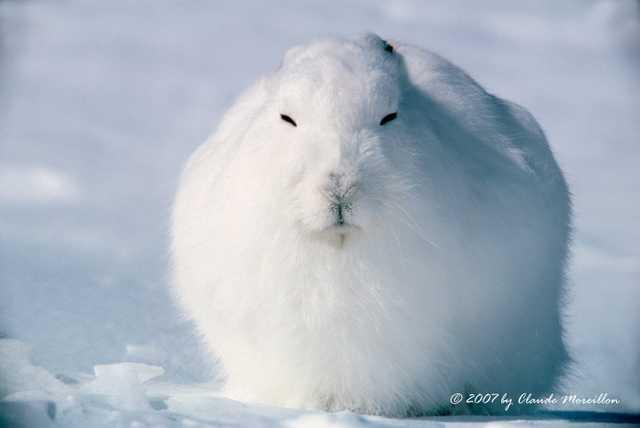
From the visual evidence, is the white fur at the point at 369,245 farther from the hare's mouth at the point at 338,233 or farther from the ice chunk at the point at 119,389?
the ice chunk at the point at 119,389

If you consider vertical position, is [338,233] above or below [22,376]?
above

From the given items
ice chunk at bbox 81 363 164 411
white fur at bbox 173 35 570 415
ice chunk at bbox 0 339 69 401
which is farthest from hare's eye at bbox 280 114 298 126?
ice chunk at bbox 0 339 69 401

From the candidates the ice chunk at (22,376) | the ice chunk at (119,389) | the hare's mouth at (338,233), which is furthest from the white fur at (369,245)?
the ice chunk at (22,376)

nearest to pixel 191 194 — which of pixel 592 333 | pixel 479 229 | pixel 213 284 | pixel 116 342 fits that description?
pixel 213 284

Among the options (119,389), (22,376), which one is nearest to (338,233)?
(119,389)

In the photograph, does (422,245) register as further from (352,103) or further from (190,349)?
(190,349)

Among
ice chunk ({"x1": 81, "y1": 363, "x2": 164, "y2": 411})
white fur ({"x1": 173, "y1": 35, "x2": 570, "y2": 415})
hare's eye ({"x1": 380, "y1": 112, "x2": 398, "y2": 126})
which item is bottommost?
ice chunk ({"x1": 81, "y1": 363, "x2": 164, "y2": 411})

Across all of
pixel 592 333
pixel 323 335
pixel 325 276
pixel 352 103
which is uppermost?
pixel 352 103

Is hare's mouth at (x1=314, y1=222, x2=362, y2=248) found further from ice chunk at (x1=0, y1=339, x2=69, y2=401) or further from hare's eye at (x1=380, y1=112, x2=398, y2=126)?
ice chunk at (x1=0, y1=339, x2=69, y2=401)

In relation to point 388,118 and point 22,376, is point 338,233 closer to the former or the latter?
point 388,118
